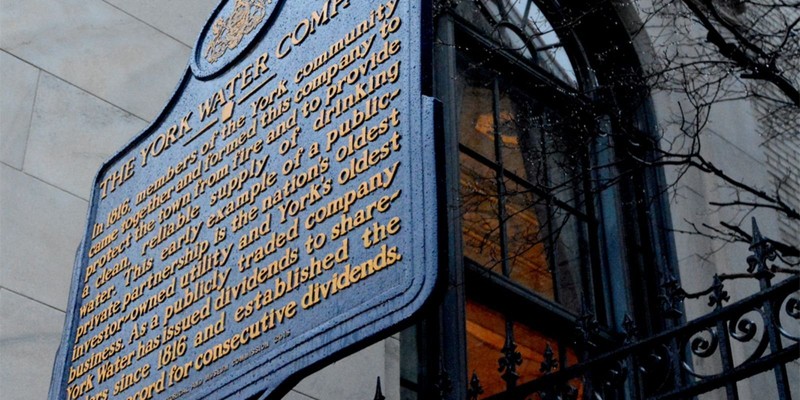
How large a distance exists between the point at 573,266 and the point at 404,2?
6.13 metres

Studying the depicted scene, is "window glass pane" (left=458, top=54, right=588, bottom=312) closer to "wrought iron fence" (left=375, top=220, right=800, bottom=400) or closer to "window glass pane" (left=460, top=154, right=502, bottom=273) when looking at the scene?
"window glass pane" (left=460, top=154, right=502, bottom=273)

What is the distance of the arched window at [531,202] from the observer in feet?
30.6

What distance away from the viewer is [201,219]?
594 cm

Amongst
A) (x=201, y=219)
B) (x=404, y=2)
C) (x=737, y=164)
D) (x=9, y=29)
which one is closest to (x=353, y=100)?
(x=404, y=2)

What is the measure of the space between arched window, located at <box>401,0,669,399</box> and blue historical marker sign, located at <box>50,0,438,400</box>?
2.87 m

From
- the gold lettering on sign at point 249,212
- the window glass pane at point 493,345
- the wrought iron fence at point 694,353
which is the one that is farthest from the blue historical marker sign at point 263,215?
the window glass pane at point 493,345

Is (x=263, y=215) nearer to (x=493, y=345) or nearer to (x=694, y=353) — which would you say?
(x=694, y=353)

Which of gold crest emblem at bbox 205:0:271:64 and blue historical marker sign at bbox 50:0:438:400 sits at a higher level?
gold crest emblem at bbox 205:0:271:64

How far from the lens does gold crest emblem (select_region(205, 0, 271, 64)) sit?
6340 mm

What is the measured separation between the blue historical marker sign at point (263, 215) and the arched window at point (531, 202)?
9.42 ft

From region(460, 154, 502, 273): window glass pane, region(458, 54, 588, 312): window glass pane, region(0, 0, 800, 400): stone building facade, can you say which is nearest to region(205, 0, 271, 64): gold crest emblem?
region(0, 0, 800, 400): stone building facade

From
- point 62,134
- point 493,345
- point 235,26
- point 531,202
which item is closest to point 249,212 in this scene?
point 235,26

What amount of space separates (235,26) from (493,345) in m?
4.20

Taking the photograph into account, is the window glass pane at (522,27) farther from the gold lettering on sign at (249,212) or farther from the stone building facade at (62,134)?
the gold lettering on sign at (249,212)
